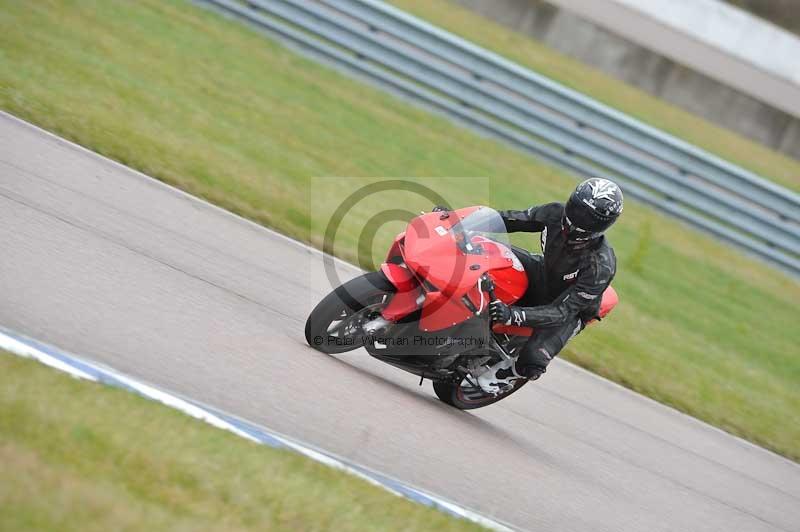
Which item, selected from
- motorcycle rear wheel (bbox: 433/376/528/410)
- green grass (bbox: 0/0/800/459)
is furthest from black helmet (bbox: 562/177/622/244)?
motorcycle rear wheel (bbox: 433/376/528/410)

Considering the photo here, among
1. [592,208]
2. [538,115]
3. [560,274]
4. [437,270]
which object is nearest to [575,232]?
[592,208]

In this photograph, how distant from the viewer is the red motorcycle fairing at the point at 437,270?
5.88m

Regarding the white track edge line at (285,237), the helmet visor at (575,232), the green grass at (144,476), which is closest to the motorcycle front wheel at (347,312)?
the helmet visor at (575,232)

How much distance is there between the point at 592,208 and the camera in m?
6.09

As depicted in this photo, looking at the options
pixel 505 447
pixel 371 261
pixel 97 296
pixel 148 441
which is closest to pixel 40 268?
pixel 97 296

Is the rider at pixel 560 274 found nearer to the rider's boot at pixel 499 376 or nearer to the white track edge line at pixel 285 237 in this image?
the rider's boot at pixel 499 376

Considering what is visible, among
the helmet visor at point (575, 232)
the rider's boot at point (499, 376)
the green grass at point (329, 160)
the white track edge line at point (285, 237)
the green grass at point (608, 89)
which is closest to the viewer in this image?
the helmet visor at point (575, 232)

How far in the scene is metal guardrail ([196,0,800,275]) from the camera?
15477mm

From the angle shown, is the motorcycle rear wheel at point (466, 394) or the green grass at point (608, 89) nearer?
the motorcycle rear wheel at point (466, 394)

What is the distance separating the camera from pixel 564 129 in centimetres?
1564

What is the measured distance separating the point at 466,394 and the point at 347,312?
47.9 inches

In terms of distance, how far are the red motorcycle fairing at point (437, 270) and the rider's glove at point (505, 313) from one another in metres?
0.10

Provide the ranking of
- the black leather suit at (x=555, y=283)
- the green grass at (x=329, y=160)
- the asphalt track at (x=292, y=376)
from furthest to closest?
the green grass at (x=329, y=160) → the black leather suit at (x=555, y=283) → the asphalt track at (x=292, y=376)

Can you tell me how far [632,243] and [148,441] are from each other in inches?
430
